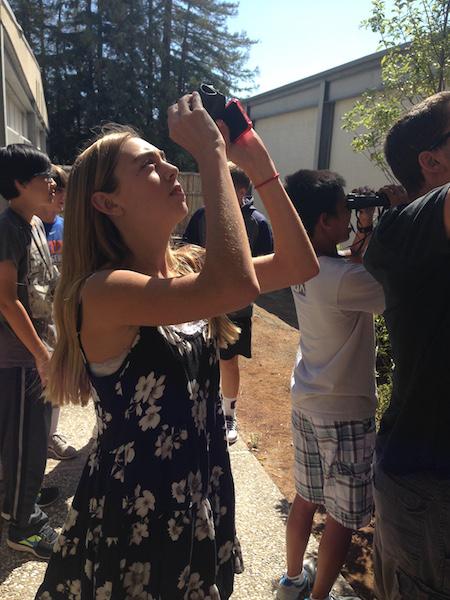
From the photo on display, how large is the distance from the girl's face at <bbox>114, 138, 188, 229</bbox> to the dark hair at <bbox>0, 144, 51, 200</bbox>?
1486 mm

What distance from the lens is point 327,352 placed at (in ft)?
7.32

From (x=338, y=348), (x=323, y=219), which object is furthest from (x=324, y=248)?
(x=338, y=348)

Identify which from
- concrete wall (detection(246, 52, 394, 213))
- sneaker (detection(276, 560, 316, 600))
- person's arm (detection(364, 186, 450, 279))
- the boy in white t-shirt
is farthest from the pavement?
concrete wall (detection(246, 52, 394, 213))

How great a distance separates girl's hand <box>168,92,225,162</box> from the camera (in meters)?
1.29

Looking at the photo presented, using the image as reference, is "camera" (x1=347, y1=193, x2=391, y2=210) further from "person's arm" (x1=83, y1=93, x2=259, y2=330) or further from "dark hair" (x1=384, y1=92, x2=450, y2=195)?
"person's arm" (x1=83, y1=93, x2=259, y2=330)

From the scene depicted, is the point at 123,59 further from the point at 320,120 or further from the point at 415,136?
the point at 415,136

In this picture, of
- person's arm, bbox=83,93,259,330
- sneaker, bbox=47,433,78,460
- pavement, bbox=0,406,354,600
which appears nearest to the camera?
person's arm, bbox=83,93,259,330

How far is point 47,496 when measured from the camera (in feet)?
10.4

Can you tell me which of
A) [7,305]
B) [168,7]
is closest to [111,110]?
[168,7]

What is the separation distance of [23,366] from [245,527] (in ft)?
5.22

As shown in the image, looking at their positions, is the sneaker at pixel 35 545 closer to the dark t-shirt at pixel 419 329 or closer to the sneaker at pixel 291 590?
the sneaker at pixel 291 590

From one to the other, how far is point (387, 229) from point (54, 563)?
1.40 metres

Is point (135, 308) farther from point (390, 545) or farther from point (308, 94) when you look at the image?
point (308, 94)

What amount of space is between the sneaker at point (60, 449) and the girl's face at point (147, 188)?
2686 millimetres
